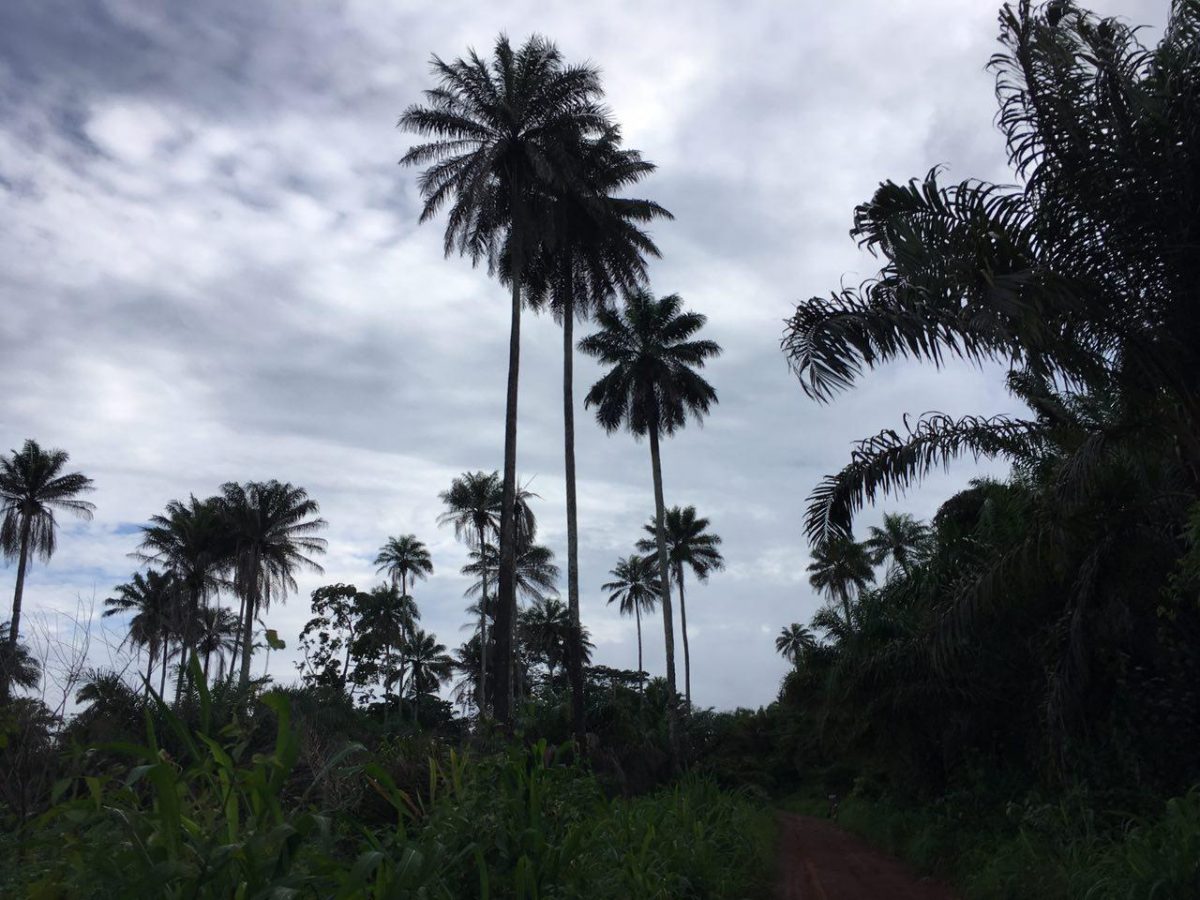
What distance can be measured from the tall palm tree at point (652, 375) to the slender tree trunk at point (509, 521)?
7.72 m

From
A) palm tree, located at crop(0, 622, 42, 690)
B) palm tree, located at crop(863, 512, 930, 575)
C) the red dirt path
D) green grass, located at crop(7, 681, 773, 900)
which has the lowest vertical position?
the red dirt path

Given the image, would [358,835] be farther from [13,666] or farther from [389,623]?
[389,623]

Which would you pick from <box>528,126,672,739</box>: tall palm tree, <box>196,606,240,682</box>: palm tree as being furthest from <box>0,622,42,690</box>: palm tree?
<box>528,126,672,739</box>: tall palm tree

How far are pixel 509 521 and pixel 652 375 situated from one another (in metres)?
11.7

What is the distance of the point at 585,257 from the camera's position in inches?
1136

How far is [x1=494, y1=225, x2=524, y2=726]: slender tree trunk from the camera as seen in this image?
23.0 meters

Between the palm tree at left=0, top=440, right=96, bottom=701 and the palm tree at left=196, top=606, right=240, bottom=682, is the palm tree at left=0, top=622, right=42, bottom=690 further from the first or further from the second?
the palm tree at left=0, top=440, right=96, bottom=701

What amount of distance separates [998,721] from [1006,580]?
270 inches

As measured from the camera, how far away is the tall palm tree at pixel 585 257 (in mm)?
27141

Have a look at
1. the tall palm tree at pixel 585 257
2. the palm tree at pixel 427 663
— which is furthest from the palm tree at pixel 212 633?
the palm tree at pixel 427 663

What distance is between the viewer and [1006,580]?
10031 millimetres

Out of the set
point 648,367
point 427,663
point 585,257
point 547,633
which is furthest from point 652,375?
point 427,663

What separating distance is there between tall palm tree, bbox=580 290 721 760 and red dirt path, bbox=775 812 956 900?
1709cm

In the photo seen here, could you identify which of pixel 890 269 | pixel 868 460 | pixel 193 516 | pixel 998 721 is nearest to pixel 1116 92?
pixel 890 269
